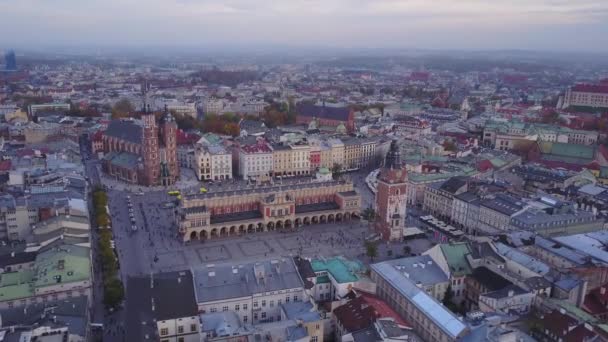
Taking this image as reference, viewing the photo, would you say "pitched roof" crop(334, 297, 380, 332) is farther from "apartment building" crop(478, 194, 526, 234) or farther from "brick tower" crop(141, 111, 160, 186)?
"brick tower" crop(141, 111, 160, 186)

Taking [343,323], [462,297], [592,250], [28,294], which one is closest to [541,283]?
[462,297]

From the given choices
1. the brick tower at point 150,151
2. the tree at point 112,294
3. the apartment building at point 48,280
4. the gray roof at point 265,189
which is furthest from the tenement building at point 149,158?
the tree at point 112,294

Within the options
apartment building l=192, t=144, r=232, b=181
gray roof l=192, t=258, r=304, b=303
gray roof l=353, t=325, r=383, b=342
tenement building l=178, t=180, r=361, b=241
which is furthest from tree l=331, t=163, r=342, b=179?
gray roof l=353, t=325, r=383, b=342

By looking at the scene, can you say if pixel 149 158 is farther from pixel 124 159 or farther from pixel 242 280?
pixel 242 280

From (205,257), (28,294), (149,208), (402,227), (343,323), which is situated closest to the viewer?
(343,323)

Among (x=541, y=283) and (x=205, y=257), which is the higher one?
(x=541, y=283)

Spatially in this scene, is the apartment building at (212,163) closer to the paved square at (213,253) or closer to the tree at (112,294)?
the paved square at (213,253)

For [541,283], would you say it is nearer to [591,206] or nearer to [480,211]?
[480,211]
